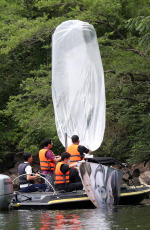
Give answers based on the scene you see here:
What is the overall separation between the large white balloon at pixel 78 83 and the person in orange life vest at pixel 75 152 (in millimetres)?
731

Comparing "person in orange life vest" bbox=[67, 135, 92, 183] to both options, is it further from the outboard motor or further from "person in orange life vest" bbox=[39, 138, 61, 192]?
the outboard motor

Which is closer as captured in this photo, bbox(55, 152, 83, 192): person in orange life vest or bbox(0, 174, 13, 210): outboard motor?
bbox(0, 174, 13, 210): outboard motor

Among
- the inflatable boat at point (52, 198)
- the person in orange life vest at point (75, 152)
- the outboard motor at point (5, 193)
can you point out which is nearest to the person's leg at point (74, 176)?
the person in orange life vest at point (75, 152)

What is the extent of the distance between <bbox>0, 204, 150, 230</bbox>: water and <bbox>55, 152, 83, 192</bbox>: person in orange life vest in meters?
1.06

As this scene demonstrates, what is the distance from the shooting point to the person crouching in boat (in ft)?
43.3

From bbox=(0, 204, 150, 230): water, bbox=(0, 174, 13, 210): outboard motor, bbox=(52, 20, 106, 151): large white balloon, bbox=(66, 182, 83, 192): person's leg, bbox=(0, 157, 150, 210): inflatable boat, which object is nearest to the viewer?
bbox=(0, 204, 150, 230): water

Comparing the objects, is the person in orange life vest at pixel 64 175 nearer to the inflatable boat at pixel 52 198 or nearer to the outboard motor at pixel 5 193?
the inflatable boat at pixel 52 198

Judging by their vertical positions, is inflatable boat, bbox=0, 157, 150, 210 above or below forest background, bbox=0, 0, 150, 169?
below

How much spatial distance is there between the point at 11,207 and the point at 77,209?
1579 millimetres

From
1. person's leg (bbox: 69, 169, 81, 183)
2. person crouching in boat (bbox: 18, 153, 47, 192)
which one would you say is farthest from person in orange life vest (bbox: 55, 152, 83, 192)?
person crouching in boat (bbox: 18, 153, 47, 192)

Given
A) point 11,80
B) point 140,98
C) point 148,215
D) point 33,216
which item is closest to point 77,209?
point 33,216

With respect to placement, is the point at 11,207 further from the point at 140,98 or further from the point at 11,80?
the point at 11,80

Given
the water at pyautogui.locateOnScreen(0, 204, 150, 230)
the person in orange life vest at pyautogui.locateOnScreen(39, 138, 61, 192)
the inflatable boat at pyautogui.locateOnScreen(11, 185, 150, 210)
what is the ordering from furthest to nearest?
1. the person in orange life vest at pyautogui.locateOnScreen(39, 138, 61, 192)
2. the inflatable boat at pyautogui.locateOnScreen(11, 185, 150, 210)
3. the water at pyautogui.locateOnScreen(0, 204, 150, 230)

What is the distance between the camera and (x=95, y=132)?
1438 cm
